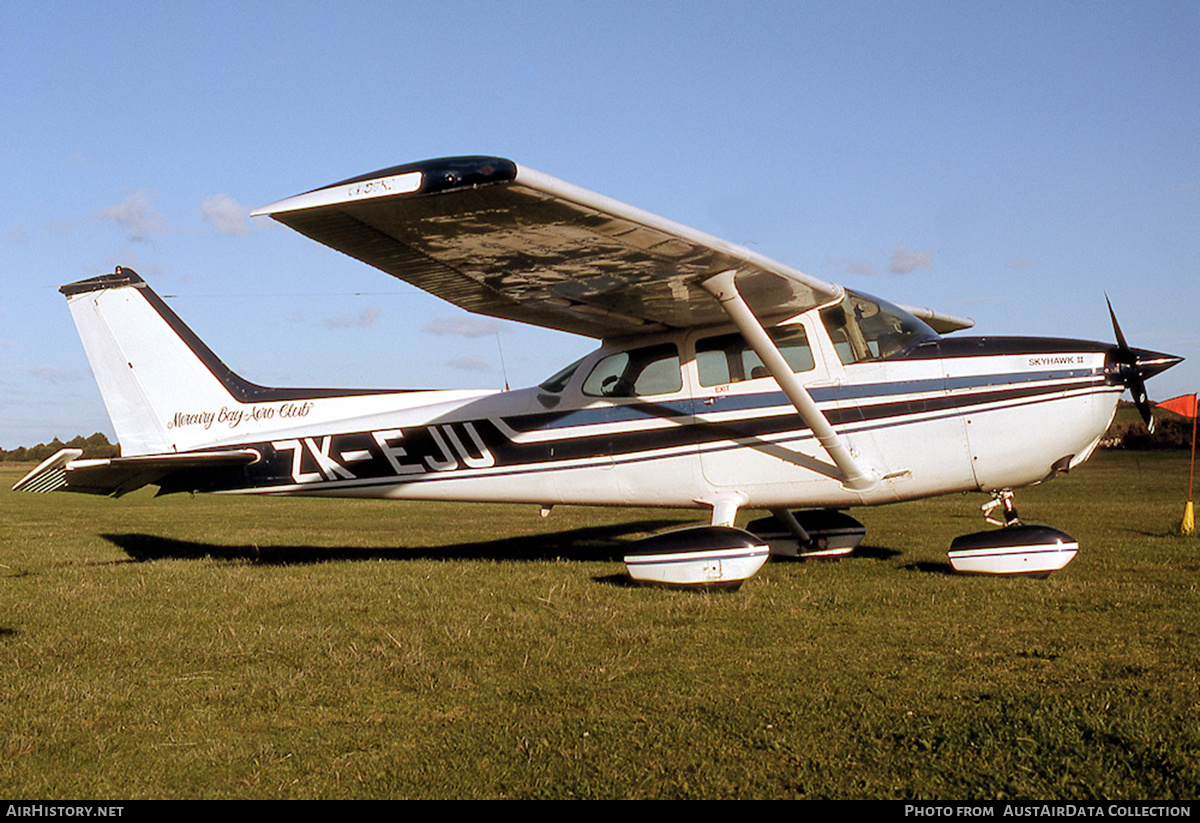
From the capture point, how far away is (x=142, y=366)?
33.2 feet

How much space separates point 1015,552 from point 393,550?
24.8 feet

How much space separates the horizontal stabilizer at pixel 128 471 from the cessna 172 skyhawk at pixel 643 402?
0.03 metres

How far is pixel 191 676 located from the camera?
15.9 feet

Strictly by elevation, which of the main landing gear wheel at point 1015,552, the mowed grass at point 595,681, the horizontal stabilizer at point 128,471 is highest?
the horizontal stabilizer at point 128,471

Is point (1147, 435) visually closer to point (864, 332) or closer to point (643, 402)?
point (864, 332)

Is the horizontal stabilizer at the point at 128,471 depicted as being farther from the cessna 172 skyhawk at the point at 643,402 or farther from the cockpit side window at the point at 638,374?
the cockpit side window at the point at 638,374

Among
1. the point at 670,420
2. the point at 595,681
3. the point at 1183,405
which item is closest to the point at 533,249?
the point at 670,420

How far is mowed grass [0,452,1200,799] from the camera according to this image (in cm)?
325

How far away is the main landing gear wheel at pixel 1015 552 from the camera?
7.17 m

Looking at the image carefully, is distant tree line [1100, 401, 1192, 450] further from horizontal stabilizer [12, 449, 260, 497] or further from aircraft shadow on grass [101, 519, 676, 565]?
horizontal stabilizer [12, 449, 260, 497]

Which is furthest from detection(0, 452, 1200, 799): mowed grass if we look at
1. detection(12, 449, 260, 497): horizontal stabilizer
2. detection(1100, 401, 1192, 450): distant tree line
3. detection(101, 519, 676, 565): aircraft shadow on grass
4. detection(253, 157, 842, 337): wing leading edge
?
detection(1100, 401, 1192, 450): distant tree line

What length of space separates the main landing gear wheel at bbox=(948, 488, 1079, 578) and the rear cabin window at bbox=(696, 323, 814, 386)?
2.14 metres

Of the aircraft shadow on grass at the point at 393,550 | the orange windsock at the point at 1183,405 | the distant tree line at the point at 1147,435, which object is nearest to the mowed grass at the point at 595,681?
the aircraft shadow on grass at the point at 393,550
